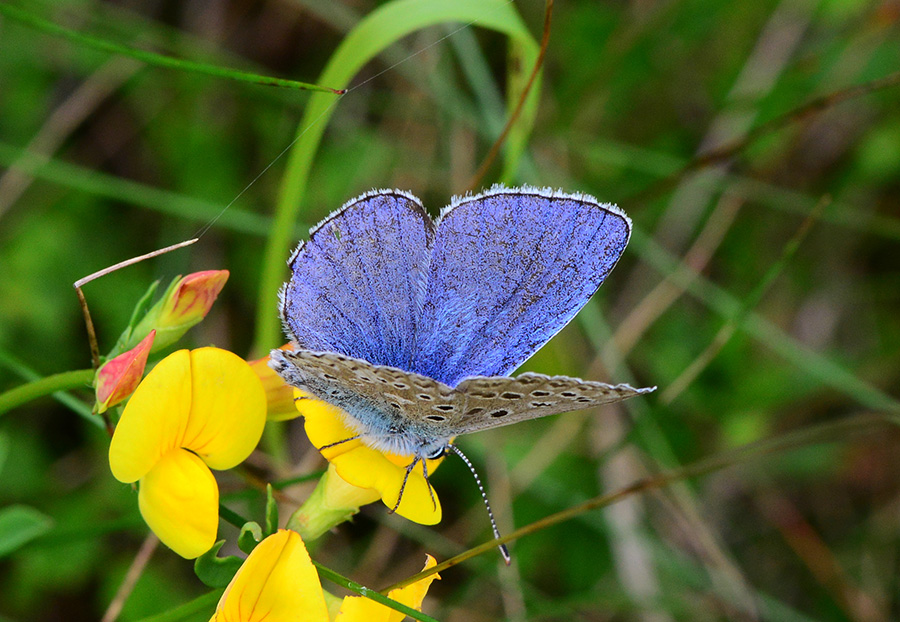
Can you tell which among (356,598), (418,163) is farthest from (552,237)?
(418,163)

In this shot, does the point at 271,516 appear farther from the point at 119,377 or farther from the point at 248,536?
the point at 119,377

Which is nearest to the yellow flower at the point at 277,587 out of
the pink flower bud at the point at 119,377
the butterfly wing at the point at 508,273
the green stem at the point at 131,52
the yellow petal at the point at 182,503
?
the yellow petal at the point at 182,503

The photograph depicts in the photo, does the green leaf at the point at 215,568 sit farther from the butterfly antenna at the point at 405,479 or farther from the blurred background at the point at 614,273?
the blurred background at the point at 614,273

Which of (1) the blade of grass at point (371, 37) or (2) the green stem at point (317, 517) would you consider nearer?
(2) the green stem at point (317, 517)

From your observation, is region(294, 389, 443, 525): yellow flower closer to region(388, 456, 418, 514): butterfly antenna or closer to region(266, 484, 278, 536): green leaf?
region(388, 456, 418, 514): butterfly antenna

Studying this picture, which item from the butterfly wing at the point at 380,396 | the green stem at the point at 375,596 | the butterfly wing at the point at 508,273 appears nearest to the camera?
the green stem at the point at 375,596

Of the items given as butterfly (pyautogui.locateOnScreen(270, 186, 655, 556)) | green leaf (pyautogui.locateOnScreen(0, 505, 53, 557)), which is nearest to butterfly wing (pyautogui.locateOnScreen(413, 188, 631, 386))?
butterfly (pyautogui.locateOnScreen(270, 186, 655, 556))

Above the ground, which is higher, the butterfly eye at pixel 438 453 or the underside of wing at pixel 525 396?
the underside of wing at pixel 525 396
